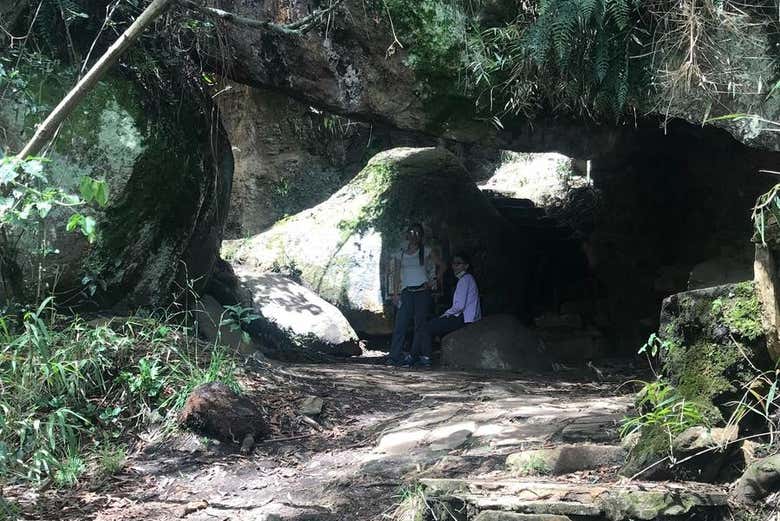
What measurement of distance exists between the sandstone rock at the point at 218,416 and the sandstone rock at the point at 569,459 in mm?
1683

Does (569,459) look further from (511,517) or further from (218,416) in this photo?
(218,416)

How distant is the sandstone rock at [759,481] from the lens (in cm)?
336

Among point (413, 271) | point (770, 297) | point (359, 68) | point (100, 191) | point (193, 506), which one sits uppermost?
point (359, 68)

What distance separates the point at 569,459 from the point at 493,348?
4.50 metres

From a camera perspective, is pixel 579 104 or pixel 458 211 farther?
pixel 458 211

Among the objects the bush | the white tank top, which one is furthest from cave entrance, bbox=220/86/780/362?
the bush

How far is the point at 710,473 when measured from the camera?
363 cm

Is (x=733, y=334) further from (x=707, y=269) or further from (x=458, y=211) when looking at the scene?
(x=458, y=211)

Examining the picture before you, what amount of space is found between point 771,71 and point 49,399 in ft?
17.4

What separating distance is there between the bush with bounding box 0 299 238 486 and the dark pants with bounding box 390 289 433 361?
3.23 metres

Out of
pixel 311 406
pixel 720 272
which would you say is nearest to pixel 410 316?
pixel 720 272

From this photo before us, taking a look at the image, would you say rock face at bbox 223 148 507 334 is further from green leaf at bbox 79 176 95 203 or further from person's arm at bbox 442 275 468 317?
green leaf at bbox 79 176 95 203

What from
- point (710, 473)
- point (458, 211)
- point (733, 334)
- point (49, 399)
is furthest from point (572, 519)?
point (458, 211)

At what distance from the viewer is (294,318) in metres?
9.17
